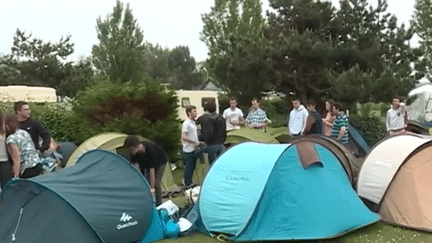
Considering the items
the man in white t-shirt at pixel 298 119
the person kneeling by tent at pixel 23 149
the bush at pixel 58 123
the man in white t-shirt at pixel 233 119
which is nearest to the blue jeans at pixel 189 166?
the man in white t-shirt at pixel 233 119

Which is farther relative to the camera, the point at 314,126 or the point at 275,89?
the point at 275,89

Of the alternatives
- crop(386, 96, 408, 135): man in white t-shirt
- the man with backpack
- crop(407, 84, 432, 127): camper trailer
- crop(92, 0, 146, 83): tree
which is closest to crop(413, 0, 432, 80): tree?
crop(407, 84, 432, 127): camper trailer

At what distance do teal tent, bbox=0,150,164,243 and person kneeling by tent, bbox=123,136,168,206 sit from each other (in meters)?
0.87

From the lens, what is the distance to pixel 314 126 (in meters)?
11.2

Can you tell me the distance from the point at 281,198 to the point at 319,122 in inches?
194

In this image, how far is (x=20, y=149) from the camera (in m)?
7.22

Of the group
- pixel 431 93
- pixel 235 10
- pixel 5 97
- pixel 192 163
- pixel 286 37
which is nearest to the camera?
pixel 192 163

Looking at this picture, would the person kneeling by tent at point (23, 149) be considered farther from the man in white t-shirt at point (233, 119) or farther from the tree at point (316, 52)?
the tree at point (316, 52)

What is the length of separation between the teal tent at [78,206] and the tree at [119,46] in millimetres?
24939

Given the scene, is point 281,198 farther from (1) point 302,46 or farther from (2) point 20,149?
(1) point 302,46

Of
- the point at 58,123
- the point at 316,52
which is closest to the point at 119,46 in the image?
the point at 316,52

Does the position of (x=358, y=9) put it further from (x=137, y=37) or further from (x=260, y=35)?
(x=137, y=37)

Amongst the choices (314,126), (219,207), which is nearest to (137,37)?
(314,126)

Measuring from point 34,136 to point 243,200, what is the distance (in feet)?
12.0
